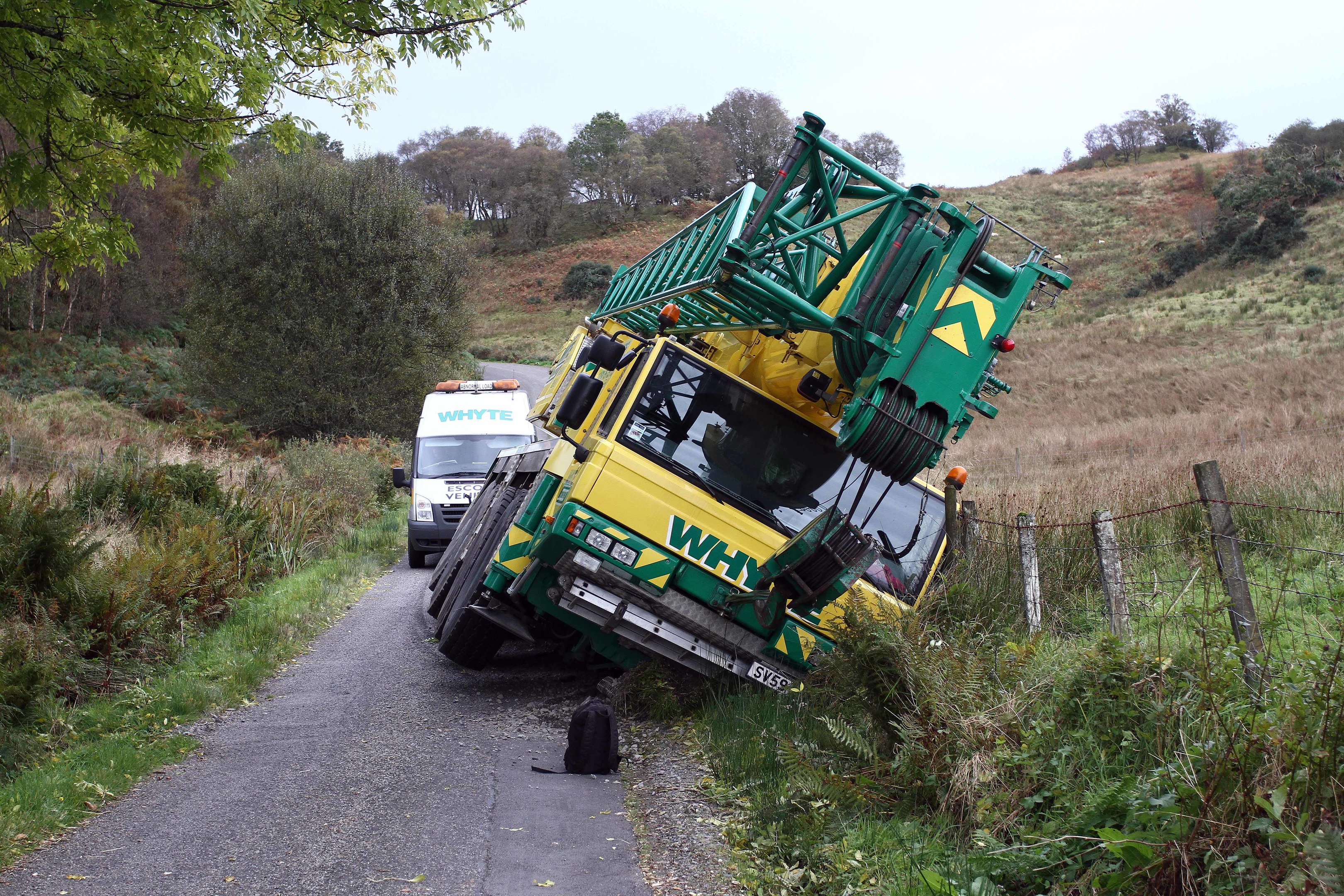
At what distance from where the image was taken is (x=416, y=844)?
456 cm

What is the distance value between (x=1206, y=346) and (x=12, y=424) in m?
35.5

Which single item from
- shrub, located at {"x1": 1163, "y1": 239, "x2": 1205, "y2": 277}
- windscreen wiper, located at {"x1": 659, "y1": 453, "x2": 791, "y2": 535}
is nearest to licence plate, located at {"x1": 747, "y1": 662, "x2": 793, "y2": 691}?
windscreen wiper, located at {"x1": 659, "y1": 453, "x2": 791, "y2": 535}

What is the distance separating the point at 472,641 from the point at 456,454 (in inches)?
346

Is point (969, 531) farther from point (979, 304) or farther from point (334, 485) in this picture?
point (334, 485)

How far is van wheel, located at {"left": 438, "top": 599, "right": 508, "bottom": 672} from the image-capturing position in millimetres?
7418

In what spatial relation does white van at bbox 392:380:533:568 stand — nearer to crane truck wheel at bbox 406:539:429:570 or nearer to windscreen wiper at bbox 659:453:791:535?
crane truck wheel at bbox 406:539:429:570

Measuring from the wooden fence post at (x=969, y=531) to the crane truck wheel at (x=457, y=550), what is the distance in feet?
13.7

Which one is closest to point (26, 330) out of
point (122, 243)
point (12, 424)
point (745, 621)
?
point (12, 424)

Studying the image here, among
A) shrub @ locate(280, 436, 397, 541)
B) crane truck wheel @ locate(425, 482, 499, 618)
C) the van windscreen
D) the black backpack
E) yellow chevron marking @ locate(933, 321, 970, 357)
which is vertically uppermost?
yellow chevron marking @ locate(933, 321, 970, 357)

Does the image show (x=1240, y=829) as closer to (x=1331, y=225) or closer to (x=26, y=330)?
(x=26, y=330)

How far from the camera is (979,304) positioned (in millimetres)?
5656

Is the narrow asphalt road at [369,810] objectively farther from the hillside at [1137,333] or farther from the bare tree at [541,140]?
the bare tree at [541,140]

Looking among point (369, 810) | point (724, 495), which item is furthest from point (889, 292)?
point (369, 810)

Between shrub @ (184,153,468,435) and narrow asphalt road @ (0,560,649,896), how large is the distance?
21857 mm
